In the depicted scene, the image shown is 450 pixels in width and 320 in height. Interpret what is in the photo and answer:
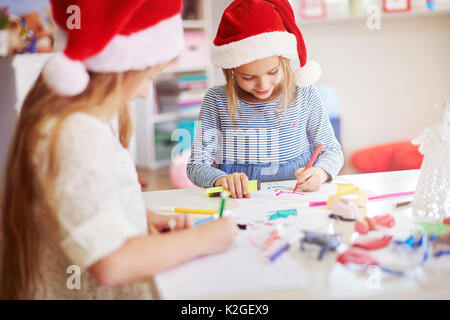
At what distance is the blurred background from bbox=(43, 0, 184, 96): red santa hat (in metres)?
1.75

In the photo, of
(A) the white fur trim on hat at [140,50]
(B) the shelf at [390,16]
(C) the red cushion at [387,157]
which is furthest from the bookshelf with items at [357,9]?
(A) the white fur trim on hat at [140,50]

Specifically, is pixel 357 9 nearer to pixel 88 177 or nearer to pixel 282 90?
pixel 282 90

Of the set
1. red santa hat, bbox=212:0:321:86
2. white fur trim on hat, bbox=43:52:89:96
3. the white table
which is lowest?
the white table

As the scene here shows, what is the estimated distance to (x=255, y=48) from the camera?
1.09m

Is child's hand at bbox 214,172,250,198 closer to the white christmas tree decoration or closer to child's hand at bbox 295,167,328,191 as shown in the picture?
child's hand at bbox 295,167,328,191

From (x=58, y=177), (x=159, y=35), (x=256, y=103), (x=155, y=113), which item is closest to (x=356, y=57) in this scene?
(x=155, y=113)

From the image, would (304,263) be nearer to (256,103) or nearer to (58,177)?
(58,177)

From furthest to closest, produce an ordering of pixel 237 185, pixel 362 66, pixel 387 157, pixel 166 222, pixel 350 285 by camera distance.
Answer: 1. pixel 362 66
2. pixel 387 157
3. pixel 237 185
4. pixel 166 222
5. pixel 350 285

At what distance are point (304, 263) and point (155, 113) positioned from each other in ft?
8.10

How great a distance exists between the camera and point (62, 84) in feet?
1.95

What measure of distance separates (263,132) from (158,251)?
0.71m

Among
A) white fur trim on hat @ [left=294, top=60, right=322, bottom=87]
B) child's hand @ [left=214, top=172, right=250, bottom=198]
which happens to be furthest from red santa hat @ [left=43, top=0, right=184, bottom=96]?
white fur trim on hat @ [left=294, top=60, right=322, bottom=87]

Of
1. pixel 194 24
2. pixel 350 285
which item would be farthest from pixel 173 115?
pixel 350 285

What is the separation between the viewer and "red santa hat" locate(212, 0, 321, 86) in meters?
1.09
